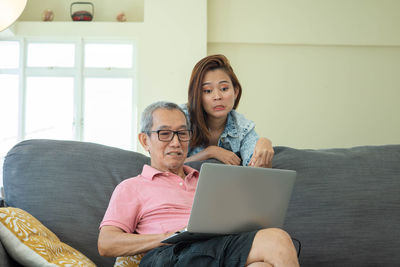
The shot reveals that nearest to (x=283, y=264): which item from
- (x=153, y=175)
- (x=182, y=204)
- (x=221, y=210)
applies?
(x=221, y=210)

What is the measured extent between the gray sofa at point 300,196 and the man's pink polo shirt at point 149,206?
25cm

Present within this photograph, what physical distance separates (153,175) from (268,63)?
487 centimetres

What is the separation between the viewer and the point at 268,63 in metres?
6.44

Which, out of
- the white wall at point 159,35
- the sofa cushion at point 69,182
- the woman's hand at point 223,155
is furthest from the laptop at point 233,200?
the white wall at point 159,35

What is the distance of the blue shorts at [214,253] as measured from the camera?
135cm

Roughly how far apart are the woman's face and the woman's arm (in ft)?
0.75

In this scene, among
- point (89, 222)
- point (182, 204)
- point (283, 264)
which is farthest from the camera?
point (89, 222)

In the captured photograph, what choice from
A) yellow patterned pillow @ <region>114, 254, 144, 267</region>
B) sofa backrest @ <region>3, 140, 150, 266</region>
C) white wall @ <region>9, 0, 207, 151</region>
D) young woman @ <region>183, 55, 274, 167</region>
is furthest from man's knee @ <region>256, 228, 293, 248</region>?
white wall @ <region>9, 0, 207, 151</region>

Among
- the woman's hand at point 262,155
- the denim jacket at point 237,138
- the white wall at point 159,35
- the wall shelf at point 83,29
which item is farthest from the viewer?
the wall shelf at point 83,29

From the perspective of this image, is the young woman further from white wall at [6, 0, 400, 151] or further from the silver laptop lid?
white wall at [6, 0, 400, 151]

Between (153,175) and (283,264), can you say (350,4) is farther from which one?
(283,264)

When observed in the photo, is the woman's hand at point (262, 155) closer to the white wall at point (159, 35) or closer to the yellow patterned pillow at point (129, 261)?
the yellow patterned pillow at point (129, 261)

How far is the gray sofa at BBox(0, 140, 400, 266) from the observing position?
1.89 m

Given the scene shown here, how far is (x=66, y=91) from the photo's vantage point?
644 cm
